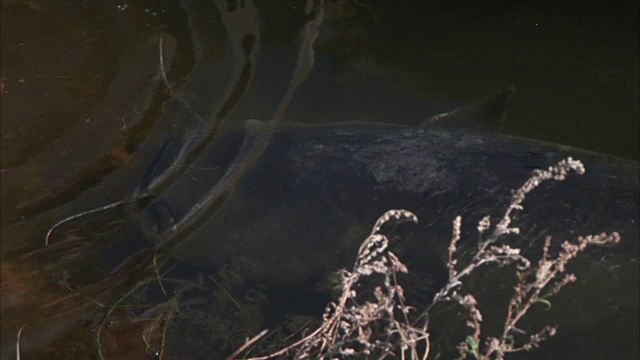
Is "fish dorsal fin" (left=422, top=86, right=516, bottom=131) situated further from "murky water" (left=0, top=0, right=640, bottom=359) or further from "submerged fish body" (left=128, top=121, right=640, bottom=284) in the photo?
"submerged fish body" (left=128, top=121, right=640, bottom=284)

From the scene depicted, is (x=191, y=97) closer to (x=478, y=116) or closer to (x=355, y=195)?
(x=355, y=195)

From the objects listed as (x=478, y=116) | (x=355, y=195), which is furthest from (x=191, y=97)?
(x=478, y=116)

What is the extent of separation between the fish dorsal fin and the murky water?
84 millimetres

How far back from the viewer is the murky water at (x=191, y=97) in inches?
133

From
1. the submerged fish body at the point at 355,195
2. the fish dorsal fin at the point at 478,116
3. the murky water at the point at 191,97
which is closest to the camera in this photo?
the submerged fish body at the point at 355,195

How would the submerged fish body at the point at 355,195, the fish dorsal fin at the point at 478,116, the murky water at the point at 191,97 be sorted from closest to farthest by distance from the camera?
the submerged fish body at the point at 355,195
the murky water at the point at 191,97
the fish dorsal fin at the point at 478,116

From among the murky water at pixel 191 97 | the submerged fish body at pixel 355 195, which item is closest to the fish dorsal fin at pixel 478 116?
the murky water at pixel 191 97

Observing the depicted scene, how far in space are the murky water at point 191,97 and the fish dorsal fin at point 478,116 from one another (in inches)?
3.3

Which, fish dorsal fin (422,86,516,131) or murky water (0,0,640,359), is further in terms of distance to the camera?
fish dorsal fin (422,86,516,131)

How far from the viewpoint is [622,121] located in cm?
387

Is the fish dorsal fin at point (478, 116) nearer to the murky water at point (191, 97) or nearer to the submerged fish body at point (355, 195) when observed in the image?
the murky water at point (191, 97)

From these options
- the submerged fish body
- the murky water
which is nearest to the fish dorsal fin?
the murky water

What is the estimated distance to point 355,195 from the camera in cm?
320

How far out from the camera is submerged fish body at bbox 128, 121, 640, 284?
298cm
